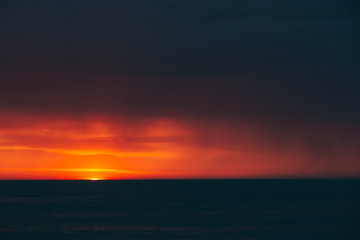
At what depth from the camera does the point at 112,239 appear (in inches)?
2042

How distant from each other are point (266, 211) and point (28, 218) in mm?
39988

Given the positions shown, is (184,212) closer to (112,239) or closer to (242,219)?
(242,219)

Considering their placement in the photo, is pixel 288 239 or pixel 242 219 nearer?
pixel 288 239

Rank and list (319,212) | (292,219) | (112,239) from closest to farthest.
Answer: (112,239) < (292,219) < (319,212)

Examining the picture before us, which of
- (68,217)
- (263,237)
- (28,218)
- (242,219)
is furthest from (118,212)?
(263,237)

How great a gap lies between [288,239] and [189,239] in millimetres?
11390

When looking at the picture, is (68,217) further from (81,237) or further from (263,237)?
(263,237)

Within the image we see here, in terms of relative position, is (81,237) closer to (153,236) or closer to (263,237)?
(153,236)

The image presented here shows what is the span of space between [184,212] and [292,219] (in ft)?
64.2

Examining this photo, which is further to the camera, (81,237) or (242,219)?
(242,219)

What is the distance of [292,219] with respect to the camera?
226 feet

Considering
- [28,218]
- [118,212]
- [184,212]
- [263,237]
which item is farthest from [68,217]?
[263,237]

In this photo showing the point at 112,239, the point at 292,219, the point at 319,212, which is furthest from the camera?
the point at 319,212

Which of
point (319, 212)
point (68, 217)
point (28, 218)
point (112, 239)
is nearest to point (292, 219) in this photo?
point (319, 212)
